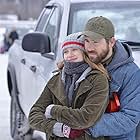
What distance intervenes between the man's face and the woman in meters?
0.03

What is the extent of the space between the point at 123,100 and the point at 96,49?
1.00ft

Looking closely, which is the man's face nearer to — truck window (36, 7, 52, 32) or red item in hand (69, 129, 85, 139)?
red item in hand (69, 129, 85, 139)

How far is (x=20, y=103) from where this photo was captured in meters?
6.08

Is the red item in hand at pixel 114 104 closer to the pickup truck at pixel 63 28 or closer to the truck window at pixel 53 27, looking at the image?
the pickup truck at pixel 63 28

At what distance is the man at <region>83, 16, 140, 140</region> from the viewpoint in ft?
9.10

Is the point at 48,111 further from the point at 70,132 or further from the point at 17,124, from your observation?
the point at 17,124

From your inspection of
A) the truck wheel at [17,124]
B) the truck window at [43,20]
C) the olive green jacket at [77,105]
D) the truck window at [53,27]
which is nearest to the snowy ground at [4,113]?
the truck wheel at [17,124]

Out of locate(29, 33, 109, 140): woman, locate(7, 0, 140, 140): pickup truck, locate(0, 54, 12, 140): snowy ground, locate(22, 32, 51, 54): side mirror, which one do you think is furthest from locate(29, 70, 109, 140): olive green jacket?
locate(0, 54, 12, 140): snowy ground

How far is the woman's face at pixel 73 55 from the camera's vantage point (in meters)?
2.82

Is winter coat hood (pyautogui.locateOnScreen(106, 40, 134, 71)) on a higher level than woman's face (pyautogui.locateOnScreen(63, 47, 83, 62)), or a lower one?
lower

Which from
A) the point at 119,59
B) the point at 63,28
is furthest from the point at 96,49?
the point at 63,28

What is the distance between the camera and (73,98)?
9.30 ft

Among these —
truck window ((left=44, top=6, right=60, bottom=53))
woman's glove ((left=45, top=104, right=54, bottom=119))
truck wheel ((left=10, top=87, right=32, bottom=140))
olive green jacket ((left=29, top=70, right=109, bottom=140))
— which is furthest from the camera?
truck wheel ((left=10, top=87, right=32, bottom=140))

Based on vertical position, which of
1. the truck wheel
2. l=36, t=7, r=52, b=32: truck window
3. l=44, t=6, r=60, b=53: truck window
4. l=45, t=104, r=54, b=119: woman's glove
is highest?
l=45, t=104, r=54, b=119: woman's glove
